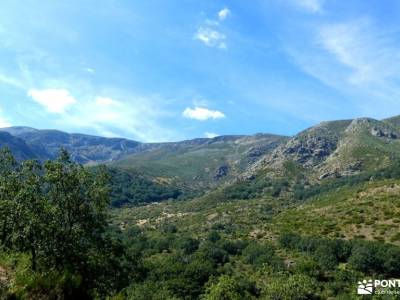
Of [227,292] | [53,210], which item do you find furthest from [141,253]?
[53,210]

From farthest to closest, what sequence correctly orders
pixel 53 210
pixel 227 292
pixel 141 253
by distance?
pixel 141 253, pixel 227 292, pixel 53 210

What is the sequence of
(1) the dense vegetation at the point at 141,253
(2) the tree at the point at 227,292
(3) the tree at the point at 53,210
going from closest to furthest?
(1) the dense vegetation at the point at 141,253 → (3) the tree at the point at 53,210 → (2) the tree at the point at 227,292

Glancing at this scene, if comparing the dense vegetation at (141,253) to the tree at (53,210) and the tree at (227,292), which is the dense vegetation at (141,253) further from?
the tree at (227,292)

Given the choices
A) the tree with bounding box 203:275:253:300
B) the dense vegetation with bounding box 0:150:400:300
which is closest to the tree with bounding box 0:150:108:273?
the dense vegetation with bounding box 0:150:400:300

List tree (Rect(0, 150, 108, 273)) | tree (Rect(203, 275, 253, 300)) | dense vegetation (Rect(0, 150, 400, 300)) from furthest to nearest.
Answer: tree (Rect(203, 275, 253, 300))
tree (Rect(0, 150, 108, 273))
dense vegetation (Rect(0, 150, 400, 300))

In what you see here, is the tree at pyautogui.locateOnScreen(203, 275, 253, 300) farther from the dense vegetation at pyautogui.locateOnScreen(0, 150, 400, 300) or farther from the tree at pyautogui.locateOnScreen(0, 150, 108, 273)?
the tree at pyautogui.locateOnScreen(0, 150, 108, 273)

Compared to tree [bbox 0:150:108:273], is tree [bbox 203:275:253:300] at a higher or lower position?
lower

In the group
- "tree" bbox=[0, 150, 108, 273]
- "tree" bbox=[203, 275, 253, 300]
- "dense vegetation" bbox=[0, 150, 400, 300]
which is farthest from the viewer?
"tree" bbox=[203, 275, 253, 300]

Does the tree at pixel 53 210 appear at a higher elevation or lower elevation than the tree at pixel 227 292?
higher

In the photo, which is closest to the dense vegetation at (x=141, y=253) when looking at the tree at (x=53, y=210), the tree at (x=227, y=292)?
the tree at (x=53, y=210)

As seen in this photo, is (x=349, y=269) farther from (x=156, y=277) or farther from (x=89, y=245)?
(x=89, y=245)

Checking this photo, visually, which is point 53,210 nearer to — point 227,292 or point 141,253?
Result: point 227,292

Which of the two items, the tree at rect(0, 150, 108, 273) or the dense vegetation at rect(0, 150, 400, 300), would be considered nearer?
the dense vegetation at rect(0, 150, 400, 300)

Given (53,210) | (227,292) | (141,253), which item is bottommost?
(227,292)
